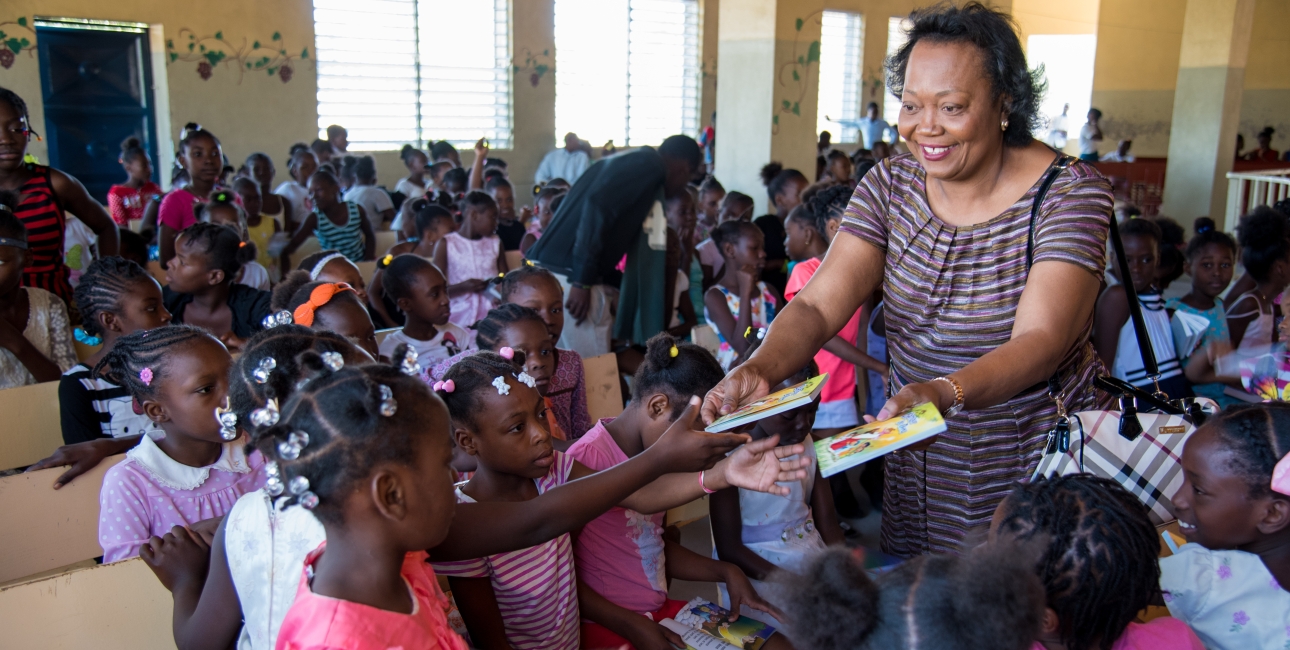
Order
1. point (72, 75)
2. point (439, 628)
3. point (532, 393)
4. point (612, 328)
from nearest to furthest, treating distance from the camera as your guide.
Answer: point (439, 628) < point (532, 393) < point (612, 328) < point (72, 75)

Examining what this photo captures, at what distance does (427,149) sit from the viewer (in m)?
11.4

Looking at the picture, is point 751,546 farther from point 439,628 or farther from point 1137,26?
point 1137,26

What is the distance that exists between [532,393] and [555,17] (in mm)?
11099

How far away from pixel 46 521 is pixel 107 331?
1.00 metres

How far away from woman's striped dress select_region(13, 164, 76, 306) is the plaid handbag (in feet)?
13.6

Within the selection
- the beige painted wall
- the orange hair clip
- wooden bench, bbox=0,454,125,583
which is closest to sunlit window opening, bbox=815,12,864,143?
the beige painted wall

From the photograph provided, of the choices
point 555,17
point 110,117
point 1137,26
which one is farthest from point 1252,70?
point 110,117

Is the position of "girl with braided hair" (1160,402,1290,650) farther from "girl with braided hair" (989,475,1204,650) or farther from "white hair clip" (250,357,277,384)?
"white hair clip" (250,357,277,384)

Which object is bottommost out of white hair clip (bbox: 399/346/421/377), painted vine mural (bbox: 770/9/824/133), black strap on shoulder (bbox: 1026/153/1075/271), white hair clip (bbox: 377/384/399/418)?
white hair clip (bbox: 377/384/399/418)

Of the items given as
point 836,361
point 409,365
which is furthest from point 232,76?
point 409,365

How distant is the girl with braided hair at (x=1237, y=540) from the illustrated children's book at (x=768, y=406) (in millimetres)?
895

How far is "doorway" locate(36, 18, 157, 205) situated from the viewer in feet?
28.3

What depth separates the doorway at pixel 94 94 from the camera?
8.62 metres

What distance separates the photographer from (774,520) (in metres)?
2.85
